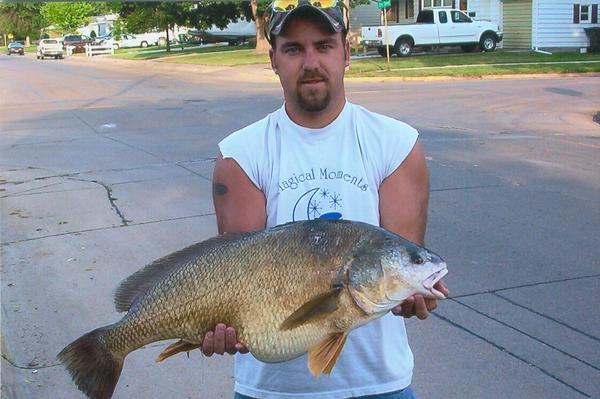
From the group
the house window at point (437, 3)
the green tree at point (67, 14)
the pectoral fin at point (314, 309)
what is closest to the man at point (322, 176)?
the pectoral fin at point (314, 309)

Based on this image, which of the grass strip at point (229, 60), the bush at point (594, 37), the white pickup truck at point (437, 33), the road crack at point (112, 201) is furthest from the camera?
the grass strip at point (229, 60)

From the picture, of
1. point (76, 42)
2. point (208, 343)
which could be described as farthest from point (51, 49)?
point (208, 343)

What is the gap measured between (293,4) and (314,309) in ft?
2.98

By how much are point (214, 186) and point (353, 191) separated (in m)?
0.43

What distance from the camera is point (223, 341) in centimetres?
219

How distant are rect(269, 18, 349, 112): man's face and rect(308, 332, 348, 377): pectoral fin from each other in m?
0.68

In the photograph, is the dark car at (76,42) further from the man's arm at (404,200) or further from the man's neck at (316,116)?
the man's arm at (404,200)

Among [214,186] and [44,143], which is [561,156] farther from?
[214,186]

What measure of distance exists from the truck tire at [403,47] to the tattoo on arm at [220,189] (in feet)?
119

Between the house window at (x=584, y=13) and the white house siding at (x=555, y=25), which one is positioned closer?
the white house siding at (x=555, y=25)

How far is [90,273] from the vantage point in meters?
6.80

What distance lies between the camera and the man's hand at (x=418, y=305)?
2.16 metres

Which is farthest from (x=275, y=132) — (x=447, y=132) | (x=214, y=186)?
(x=447, y=132)

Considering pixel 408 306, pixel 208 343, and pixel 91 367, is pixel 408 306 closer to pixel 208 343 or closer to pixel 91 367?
pixel 208 343
